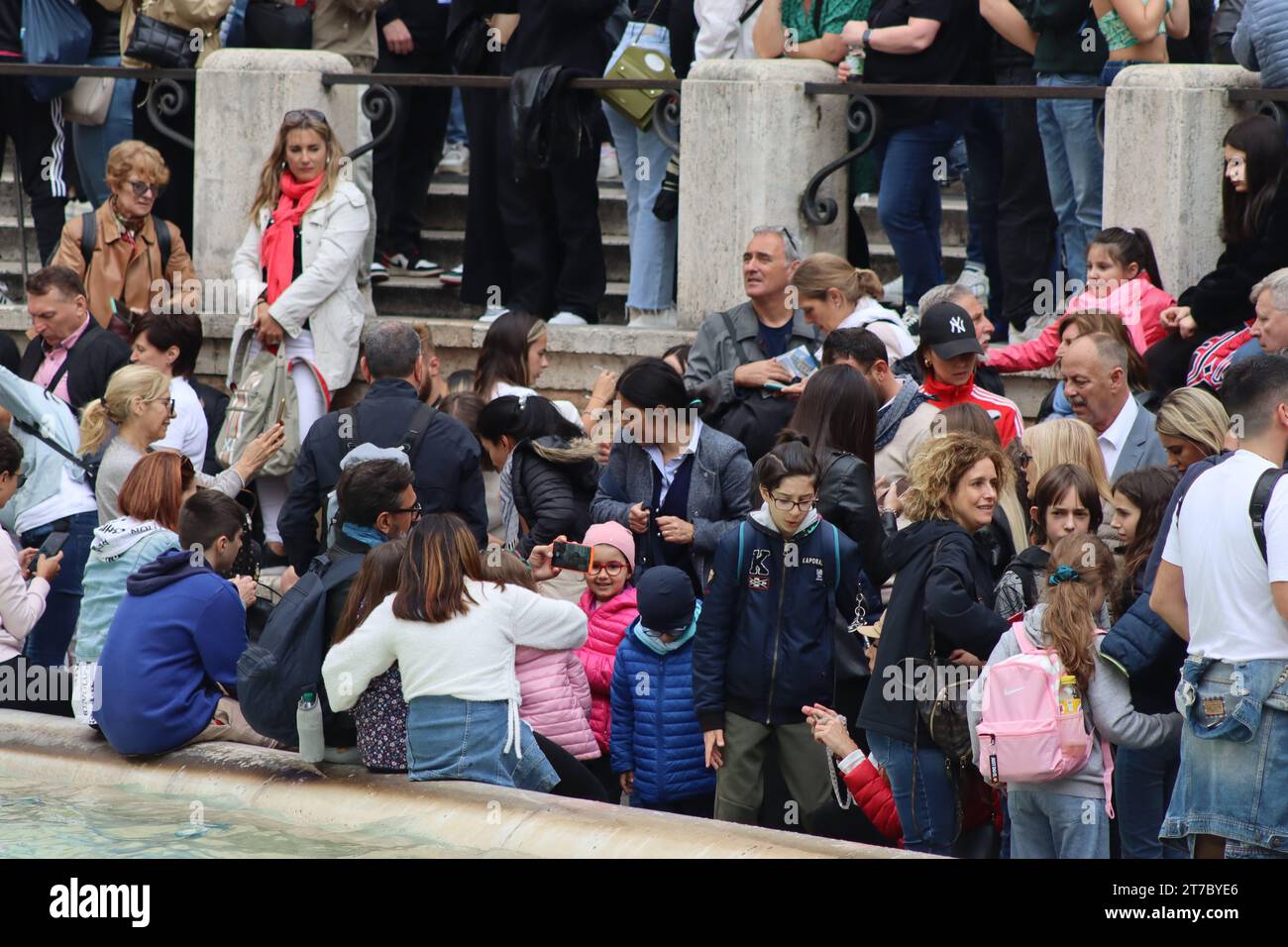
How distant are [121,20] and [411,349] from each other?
3930 mm

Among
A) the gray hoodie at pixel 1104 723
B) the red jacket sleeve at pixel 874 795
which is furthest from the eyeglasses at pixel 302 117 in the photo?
the gray hoodie at pixel 1104 723

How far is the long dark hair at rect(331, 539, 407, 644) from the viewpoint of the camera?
6.54 meters

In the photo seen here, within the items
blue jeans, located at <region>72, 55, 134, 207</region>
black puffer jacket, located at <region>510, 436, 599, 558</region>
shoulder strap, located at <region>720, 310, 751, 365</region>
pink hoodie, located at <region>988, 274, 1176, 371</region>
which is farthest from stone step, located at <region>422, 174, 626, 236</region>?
pink hoodie, located at <region>988, 274, 1176, 371</region>

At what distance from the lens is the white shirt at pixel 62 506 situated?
8.56 m

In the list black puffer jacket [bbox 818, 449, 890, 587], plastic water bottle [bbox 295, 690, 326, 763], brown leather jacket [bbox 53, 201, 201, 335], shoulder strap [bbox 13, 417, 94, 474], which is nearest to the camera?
plastic water bottle [bbox 295, 690, 326, 763]

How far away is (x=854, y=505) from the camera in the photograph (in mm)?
7078

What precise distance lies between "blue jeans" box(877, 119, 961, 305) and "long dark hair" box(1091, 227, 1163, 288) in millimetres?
1402

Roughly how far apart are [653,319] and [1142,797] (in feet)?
14.3

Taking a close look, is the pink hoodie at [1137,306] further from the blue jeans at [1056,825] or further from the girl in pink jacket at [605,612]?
the blue jeans at [1056,825]

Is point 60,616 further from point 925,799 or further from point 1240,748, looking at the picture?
point 1240,748

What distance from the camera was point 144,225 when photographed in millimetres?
10445

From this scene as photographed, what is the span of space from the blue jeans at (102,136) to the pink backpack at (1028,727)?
712cm

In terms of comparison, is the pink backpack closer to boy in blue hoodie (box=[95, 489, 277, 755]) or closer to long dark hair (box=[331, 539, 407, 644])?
long dark hair (box=[331, 539, 407, 644])
